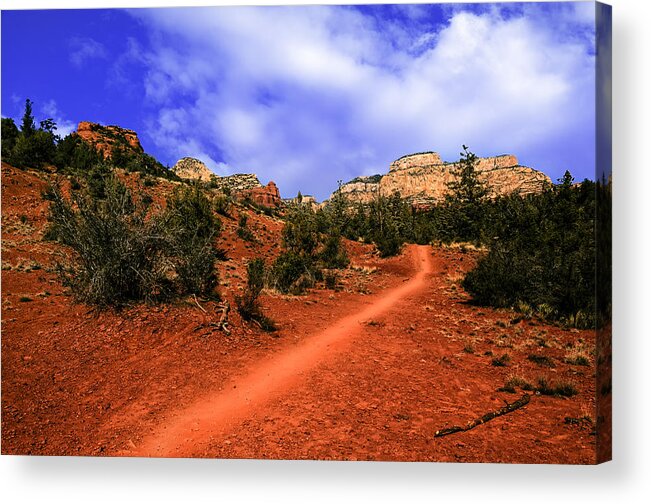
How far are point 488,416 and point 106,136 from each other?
22.3 feet

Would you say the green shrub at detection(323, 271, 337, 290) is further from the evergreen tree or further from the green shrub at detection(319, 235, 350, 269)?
the evergreen tree

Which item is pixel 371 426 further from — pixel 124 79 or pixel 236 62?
pixel 124 79

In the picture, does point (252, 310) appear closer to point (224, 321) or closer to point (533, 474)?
point (224, 321)

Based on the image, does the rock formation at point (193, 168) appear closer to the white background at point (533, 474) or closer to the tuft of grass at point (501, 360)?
the white background at point (533, 474)

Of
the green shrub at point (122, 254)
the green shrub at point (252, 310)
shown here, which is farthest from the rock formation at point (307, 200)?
the green shrub at point (122, 254)

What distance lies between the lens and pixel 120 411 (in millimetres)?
3992

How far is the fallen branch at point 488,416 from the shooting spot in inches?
147

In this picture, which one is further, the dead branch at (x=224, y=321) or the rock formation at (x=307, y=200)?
the rock formation at (x=307, y=200)

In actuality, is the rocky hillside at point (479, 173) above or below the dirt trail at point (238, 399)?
above

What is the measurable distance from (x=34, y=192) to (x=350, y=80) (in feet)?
23.7

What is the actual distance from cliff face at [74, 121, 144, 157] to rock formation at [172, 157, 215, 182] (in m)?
0.66

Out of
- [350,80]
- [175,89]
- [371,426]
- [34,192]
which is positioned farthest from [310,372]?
[34,192]

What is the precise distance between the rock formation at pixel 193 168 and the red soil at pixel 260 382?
234 centimetres

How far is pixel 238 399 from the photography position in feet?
13.9
